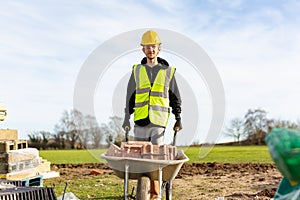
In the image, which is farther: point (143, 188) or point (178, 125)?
point (178, 125)

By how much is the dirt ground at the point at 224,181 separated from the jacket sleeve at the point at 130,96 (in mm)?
1564

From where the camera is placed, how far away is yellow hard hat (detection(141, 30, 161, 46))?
17.4 ft

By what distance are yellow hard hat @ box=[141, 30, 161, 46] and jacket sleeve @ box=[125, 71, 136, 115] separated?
1.47 ft

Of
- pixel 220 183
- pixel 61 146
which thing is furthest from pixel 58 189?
pixel 61 146

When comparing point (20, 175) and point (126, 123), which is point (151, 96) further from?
point (20, 175)

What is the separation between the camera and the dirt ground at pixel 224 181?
7.54m

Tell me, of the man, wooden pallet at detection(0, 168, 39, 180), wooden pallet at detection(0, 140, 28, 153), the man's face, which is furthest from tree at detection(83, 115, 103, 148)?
wooden pallet at detection(0, 140, 28, 153)

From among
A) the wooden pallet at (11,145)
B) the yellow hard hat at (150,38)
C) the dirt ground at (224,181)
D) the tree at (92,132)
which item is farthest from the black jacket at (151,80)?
the wooden pallet at (11,145)

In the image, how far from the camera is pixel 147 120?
5.27 m

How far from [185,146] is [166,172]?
653mm

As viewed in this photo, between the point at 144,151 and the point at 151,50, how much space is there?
4.39ft

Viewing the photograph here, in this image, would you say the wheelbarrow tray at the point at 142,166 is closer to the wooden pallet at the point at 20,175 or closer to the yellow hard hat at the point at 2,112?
the yellow hard hat at the point at 2,112

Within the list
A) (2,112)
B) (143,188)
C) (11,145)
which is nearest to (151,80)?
(143,188)

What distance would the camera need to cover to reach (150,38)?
5.30 m
